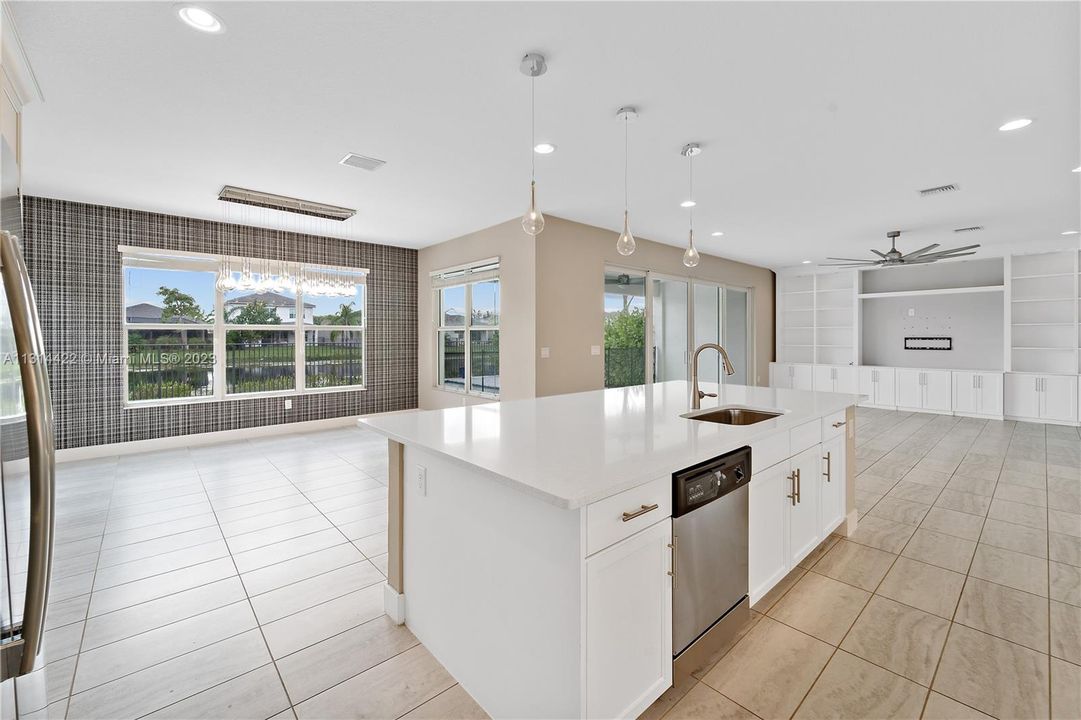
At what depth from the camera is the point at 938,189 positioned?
429 centimetres

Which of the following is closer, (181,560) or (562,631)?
(562,631)

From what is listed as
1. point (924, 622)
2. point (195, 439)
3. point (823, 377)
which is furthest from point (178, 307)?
point (823, 377)

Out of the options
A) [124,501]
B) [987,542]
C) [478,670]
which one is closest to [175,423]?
[124,501]

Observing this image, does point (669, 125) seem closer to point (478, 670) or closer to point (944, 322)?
point (478, 670)

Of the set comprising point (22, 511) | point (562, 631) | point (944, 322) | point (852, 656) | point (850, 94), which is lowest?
point (852, 656)

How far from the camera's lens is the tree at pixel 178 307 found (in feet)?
17.9

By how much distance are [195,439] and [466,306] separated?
139 inches

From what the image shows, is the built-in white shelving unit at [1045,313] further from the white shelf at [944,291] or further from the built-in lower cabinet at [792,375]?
the built-in lower cabinet at [792,375]

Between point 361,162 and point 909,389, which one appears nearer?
point 361,162

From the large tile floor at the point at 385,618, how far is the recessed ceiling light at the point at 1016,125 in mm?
2547

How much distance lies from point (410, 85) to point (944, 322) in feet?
29.8

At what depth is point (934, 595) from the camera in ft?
7.64

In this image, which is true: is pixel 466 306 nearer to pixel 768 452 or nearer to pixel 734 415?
pixel 734 415

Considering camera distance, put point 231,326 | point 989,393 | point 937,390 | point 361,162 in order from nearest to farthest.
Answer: point 361,162 < point 231,326 < point 989,393 < point 937,390
